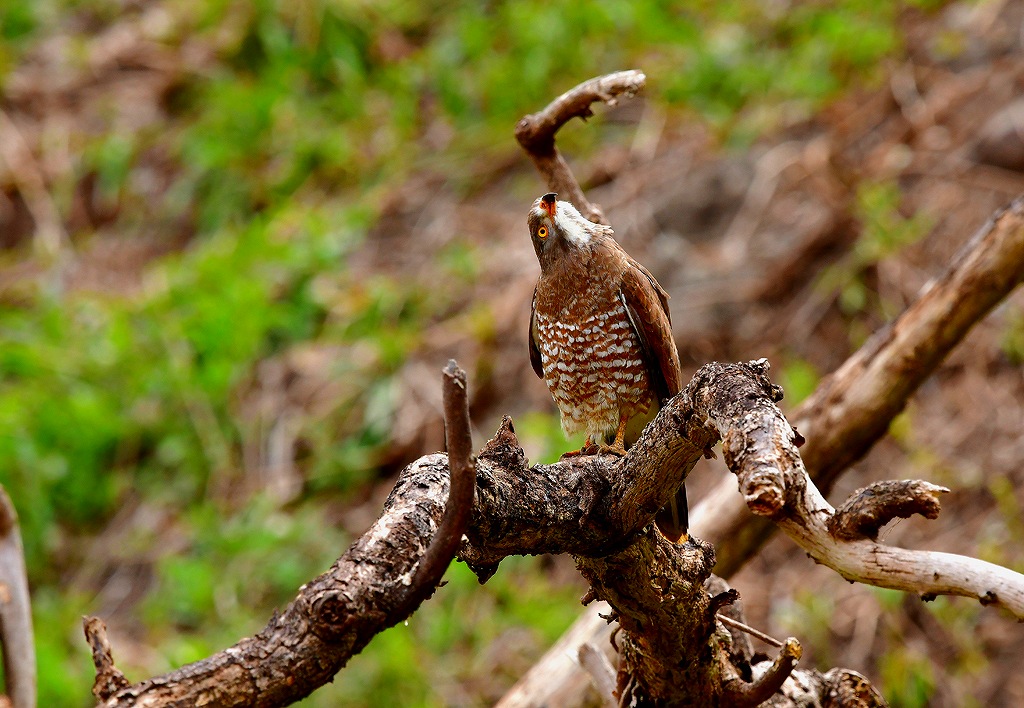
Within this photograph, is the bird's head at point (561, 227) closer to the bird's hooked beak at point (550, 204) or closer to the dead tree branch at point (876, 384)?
the bird's hooked beak at point (550, 204)

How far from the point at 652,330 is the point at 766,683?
50.2 inches

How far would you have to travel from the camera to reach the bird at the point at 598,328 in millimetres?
3408

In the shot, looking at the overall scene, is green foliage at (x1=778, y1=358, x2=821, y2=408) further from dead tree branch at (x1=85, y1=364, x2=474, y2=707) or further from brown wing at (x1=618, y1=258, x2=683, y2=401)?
dead tree branch at (x1=85, y1=364, x2=474, y2=707)

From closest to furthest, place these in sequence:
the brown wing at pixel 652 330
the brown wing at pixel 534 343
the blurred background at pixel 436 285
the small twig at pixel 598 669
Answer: the small twig at pixel 598 669, the brown wing at pixel 652 330, the brown wing at pixel 534 343, the blurred background at pixel 436 285

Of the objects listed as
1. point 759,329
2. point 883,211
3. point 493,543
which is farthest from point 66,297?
point 493,543

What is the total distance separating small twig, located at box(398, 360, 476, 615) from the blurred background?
3.44 m

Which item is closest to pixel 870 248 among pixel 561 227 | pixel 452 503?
pixel 561 227

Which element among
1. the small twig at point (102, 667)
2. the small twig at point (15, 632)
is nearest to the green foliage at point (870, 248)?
the small twig at point (15, 632)

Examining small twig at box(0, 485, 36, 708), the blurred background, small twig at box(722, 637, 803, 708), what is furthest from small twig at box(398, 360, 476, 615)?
the blurred background

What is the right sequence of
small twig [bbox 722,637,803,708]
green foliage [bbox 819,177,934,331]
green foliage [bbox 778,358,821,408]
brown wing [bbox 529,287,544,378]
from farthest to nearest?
1. green foliage [bbox 819,177,934,331]
2. green foliage [bbox 778,358,821,408]
3. brown wing [bbox 529,287,544,378]
4. small twig [bbox 722,637,803,708]

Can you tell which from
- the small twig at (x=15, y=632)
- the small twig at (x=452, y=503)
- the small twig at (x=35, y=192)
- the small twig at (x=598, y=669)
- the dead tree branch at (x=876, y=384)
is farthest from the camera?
the small twig at (x=35, y=192)

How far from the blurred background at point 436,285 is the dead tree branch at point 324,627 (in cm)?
340

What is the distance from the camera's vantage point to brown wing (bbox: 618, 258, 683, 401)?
11.0 feet

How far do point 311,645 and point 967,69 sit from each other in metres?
6.63
